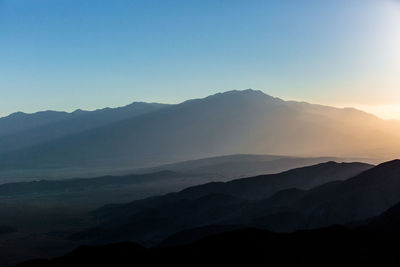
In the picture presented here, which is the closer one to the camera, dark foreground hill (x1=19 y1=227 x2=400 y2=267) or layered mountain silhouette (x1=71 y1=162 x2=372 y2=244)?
dark foreground hill (x1=19 y1=227 x2=400 y2=267)

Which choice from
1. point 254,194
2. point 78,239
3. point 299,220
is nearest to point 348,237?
point 299,220

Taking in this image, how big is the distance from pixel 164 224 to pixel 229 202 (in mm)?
14759

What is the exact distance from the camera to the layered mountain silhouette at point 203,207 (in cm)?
9038

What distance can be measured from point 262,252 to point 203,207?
61095 millimetres

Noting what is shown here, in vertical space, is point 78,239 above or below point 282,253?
below

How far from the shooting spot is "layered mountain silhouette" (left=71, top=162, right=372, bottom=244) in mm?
90375

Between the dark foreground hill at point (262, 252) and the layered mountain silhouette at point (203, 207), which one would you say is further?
the layered mountain silhouette at point (203, 207)

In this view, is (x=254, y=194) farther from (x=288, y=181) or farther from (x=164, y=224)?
(x=164, y=224)

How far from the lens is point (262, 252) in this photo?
4097cm

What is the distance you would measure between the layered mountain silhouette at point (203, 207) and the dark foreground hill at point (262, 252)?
122 ft

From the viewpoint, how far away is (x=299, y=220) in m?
75.4

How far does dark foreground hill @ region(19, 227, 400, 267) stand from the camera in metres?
39.2

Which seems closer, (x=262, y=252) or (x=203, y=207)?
(x=262, y=252)

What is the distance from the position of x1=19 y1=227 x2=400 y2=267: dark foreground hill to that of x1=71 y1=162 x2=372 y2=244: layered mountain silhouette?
37119 mm
